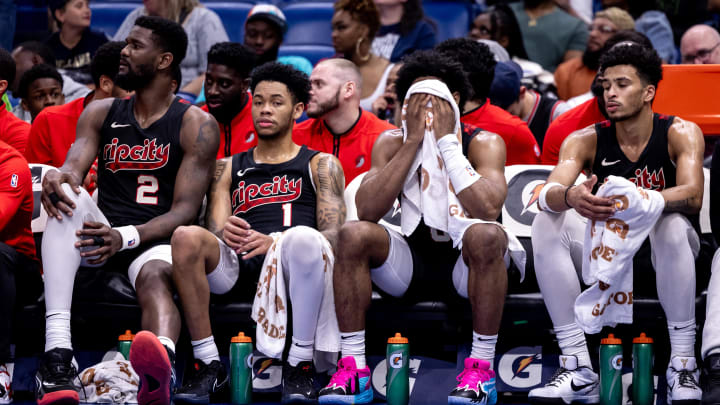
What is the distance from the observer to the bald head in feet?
19.2

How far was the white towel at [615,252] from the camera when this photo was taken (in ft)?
11.6

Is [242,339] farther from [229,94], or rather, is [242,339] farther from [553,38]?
[553,38]

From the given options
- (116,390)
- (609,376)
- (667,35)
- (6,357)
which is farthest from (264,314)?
(667,35)

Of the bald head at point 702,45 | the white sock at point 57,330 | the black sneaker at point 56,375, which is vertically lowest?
the black sneaker at point 56,375

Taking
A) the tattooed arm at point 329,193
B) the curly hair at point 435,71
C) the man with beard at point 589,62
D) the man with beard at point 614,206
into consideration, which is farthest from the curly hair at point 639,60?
the man with beard at point 589,62

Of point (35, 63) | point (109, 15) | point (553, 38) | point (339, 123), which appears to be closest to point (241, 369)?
point (339, 123)

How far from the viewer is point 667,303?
142 inches

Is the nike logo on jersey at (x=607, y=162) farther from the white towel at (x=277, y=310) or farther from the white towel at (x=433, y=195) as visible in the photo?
the white towel at (x=277, y=310)

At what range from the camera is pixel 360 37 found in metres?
6.13

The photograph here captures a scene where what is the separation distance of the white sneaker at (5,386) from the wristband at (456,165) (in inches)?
74.5

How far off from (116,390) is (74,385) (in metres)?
0.16

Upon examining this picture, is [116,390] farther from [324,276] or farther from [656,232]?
[656,232]

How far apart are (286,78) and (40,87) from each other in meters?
1.90

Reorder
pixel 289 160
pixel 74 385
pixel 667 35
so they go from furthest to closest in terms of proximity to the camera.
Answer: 1. pixel 667 35
2. pixel 289 160
3. pixel 74 385
